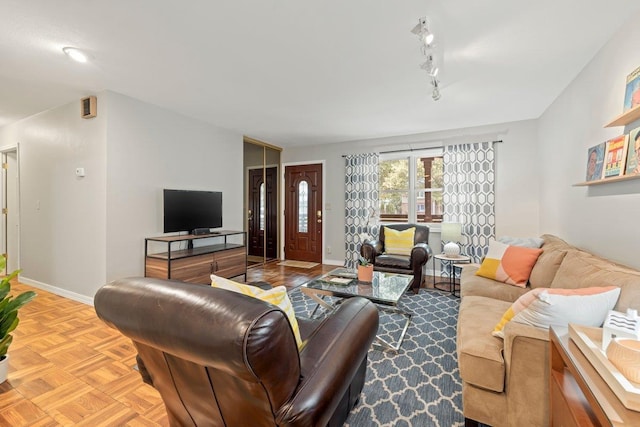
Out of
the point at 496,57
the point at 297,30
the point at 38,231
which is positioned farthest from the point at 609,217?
the point at 38,231

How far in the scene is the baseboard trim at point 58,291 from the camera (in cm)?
334

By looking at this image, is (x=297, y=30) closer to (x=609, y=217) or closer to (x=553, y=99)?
(x=609, y=217)

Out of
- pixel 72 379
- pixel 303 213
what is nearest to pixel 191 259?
pixel 72 379

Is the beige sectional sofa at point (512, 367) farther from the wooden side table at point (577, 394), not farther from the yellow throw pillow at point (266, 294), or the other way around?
the yellow throw pillow at point (266, 294)

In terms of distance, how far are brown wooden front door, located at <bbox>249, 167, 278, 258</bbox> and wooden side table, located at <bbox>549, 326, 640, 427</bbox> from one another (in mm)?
5289

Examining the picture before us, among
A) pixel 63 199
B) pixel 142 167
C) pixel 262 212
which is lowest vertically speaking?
pixel 262 212

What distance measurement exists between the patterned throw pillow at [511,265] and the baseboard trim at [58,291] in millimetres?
4345

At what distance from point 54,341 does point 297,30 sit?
3252mm

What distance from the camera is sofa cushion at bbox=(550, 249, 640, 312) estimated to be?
4.40 feet

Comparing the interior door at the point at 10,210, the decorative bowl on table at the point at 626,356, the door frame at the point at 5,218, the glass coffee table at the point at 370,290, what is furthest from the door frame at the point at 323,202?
the decorative bowl on table at the point at 626,356

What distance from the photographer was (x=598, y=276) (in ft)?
5.41

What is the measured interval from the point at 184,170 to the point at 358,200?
2877 millimetres

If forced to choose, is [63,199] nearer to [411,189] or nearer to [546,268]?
[411,189]

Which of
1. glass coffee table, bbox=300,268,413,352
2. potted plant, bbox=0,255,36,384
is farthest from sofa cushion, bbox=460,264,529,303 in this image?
potted plant, bbox=0,255,36,384
